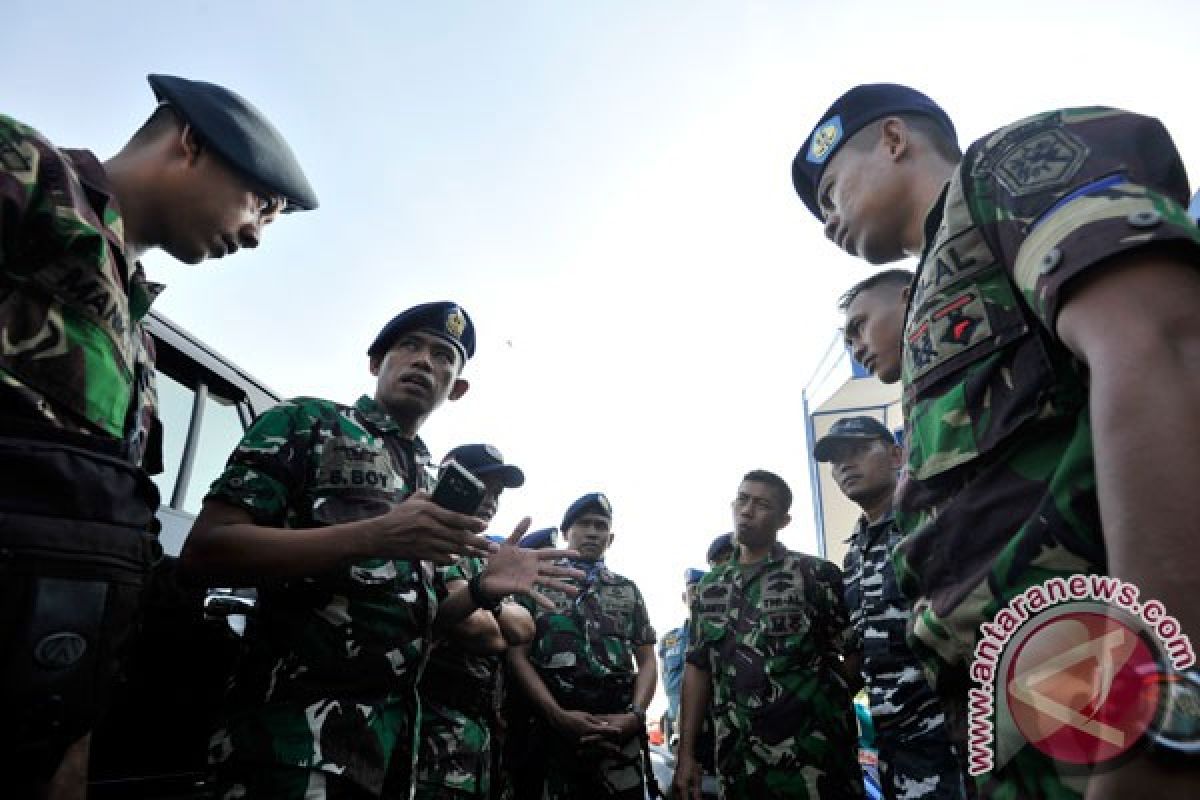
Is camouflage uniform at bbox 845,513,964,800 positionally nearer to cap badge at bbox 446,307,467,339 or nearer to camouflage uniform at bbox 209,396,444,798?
camouflage uniform at bbox 209,396,444,798

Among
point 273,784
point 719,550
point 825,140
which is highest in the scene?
point 825,140

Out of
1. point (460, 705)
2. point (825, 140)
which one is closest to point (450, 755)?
point (460, 705)

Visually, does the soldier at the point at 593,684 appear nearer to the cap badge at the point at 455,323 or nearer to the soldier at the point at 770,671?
the soldier at the point at 770,671

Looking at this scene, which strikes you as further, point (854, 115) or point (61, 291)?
point (854, 115)

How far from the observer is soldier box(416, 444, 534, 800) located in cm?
265

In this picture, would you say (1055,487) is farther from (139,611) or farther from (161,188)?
(161,188)

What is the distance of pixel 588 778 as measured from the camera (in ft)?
12.4

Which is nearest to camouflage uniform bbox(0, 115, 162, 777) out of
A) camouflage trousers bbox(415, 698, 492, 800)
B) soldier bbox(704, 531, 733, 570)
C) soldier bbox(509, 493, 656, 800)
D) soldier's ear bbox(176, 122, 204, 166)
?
soldier's ear bbox(176, 122, 204, 166)

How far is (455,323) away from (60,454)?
1.76m

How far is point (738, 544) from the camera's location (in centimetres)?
456

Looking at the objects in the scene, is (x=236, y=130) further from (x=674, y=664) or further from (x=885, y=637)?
(x=674, y=664)

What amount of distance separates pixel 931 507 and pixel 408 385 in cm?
195

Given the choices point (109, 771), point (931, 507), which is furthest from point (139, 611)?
point (931, 507)

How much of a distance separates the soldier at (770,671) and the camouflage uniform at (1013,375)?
2760 mm
